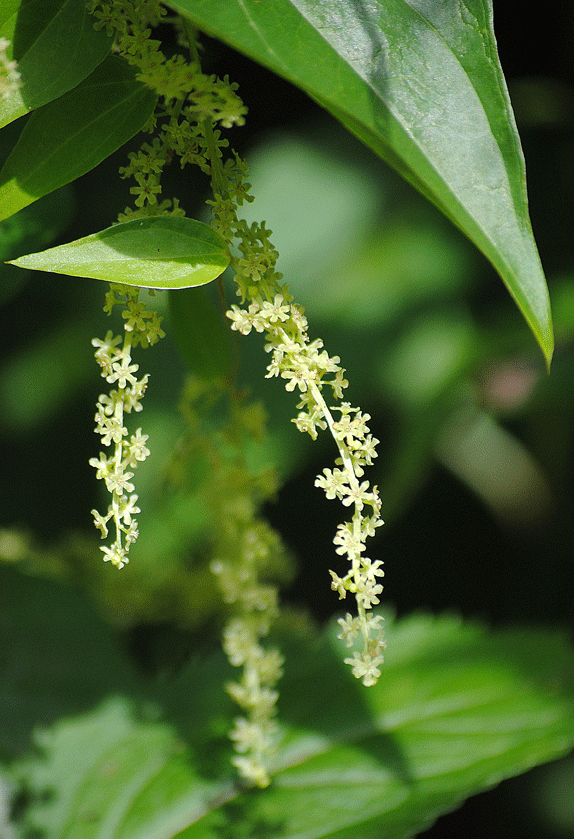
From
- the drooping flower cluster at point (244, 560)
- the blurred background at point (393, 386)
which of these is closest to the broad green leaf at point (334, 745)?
the drooping flower cluster at point (244, 560)

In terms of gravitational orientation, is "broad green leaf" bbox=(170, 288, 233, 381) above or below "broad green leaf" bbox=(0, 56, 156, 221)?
below

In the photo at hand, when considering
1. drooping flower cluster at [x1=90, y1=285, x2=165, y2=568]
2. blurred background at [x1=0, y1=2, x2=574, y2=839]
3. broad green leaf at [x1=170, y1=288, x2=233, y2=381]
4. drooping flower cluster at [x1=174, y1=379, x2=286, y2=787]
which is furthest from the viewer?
blurred background at [x1=0, y1=2, x2=574, y2=839]

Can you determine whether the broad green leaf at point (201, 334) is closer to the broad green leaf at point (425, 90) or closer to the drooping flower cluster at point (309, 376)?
the drooping flower cluster at point (309, 376)

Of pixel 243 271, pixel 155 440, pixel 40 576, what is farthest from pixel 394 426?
pixel 243 271

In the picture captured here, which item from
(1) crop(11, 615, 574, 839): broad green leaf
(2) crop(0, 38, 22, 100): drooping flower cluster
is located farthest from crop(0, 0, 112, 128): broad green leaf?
(1) crop(11, 615, 574, 839): broad green leaf

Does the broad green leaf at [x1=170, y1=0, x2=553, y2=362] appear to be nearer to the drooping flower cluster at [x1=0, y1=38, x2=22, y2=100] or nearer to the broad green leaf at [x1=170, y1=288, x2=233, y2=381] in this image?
the drooping flower cluster at [x1=0, y1=38, x2=22, y2=100]
